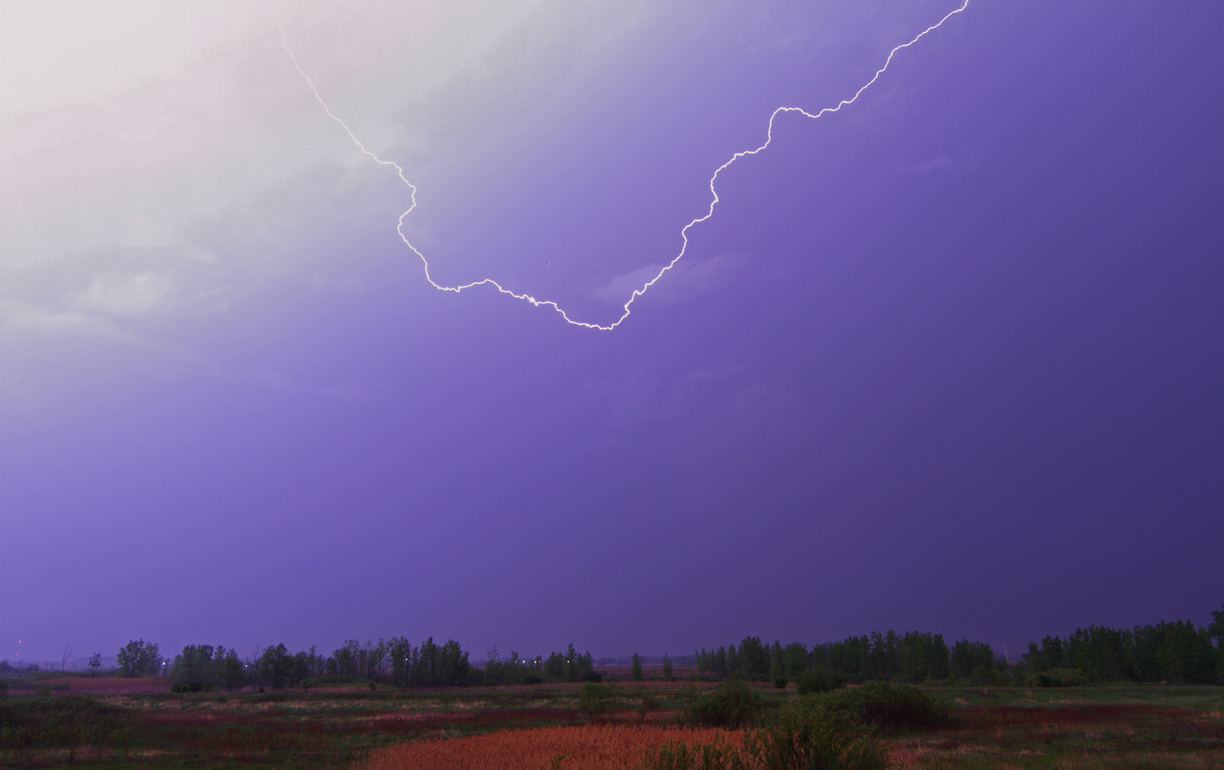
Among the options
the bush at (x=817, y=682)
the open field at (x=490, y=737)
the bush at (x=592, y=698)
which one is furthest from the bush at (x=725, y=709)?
the bush at (x=592, y=698)

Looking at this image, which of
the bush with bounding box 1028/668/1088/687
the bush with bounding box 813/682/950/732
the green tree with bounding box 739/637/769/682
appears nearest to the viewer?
the bush with bounding box 813/682/950/732

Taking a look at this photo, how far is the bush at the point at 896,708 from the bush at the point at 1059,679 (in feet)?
145

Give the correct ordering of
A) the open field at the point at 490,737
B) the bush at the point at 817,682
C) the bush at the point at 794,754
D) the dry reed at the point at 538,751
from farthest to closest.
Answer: the bush at the point at 817,682 < the open field at the point at 490,737 < the dry reed at the point at 538,751 < the bush at the point at 794,754

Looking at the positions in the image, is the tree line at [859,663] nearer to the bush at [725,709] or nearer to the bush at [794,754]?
the bush at [725,709]

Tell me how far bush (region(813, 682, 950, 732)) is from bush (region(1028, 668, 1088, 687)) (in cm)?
4427

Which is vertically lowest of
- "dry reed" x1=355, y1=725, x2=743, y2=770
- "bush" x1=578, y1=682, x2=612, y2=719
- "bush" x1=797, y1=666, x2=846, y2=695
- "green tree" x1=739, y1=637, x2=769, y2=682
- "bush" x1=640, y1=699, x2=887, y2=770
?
"green tree" x1=739, y1=637, x2=769, y2=682

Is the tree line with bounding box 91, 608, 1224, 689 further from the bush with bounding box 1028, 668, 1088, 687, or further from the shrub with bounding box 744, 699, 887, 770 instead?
the shrub with bounding box 744, 699, 887, 770

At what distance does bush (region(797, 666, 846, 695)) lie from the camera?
36.6 meters

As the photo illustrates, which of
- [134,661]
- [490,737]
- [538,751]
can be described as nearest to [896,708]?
[490,737]

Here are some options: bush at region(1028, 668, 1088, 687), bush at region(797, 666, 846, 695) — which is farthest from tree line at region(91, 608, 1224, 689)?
bush at region(797, 666, 846, 695)

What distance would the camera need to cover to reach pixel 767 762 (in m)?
9.26

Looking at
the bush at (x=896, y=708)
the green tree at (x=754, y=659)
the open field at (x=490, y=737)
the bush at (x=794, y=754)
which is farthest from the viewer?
the green tree at (x=754, y=659)

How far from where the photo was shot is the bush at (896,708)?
2712 centimetres

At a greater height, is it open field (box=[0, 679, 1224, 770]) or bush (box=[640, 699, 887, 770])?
bush (box=[640, 699, 887, 770])
